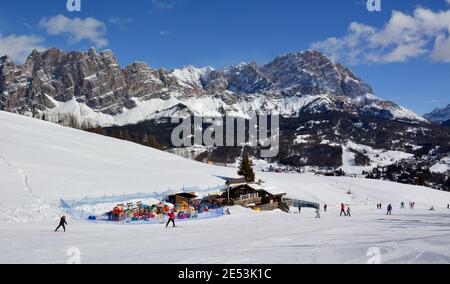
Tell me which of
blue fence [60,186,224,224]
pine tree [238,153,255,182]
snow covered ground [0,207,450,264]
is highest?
pine tree [238,153,255,182]

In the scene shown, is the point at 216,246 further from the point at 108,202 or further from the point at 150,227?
the point at 108,202

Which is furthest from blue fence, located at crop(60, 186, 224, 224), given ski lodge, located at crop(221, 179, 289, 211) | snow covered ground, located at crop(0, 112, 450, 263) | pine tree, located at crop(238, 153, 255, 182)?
pine tree, located at crop(238, 153, 255, 182)

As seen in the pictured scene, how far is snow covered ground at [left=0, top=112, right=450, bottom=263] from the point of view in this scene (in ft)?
69.6

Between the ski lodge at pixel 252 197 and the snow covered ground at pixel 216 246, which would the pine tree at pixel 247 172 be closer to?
the ski lodge at pixel 252 197

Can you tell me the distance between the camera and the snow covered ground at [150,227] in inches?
835

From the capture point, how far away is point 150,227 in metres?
37.8

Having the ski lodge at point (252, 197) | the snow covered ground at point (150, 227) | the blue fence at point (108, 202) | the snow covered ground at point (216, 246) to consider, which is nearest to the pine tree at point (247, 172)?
the snow covered ground at point (150, 227)

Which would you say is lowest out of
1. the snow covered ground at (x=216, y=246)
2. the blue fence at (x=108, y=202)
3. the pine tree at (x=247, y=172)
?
the snow covered ground at (x=216, y=246)

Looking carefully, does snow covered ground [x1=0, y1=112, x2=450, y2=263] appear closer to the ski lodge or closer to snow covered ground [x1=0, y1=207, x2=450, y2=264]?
snow covered ground [x1=0, y1=207, x2=450, y2=264]

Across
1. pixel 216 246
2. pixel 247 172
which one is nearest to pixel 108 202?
pixel 216 246

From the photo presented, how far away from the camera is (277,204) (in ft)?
244
